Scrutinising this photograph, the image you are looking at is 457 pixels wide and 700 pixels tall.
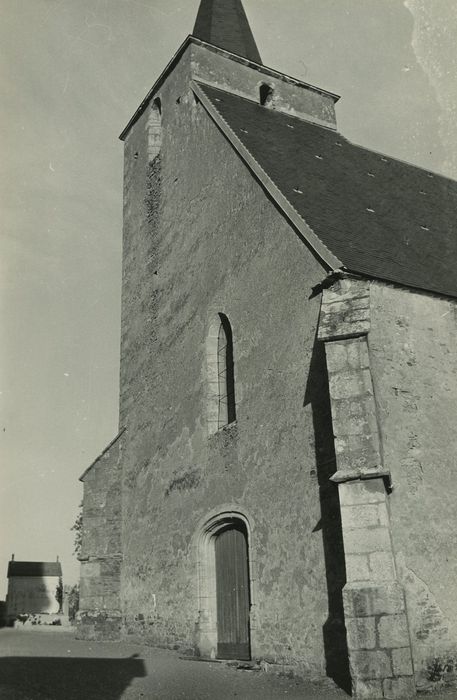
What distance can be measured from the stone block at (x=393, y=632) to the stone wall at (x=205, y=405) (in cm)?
111

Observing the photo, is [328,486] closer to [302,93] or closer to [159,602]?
[159,602]

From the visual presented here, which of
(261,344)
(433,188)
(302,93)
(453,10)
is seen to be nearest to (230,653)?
(261,344)

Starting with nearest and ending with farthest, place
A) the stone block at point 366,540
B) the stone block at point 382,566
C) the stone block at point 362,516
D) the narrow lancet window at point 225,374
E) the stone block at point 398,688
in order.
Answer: the stone block at point 398,688 < the stone block at point 382,566 < the stone block at point 366,540 < the stone block at point 362,516 < the narrow lancet window at point 225,374

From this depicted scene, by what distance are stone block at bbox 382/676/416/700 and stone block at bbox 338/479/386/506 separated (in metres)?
1.80

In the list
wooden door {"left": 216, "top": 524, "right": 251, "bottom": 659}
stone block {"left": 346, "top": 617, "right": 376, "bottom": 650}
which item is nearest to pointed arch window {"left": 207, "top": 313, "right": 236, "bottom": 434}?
wooden door {"left": 216, "top": 524, "right": 251, "bottom": 659}

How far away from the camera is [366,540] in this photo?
7246mm

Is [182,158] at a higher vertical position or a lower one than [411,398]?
higher

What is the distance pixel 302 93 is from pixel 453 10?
1103 centimetres

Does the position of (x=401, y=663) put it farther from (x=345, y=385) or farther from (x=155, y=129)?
(x=155, y=129)

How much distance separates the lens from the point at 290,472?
9039 millimetres

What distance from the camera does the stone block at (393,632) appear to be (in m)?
6.68

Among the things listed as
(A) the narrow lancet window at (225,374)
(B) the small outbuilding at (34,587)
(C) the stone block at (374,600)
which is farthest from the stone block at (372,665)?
(B) the small outbuilding at (34,587)

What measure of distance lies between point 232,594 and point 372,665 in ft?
13.3

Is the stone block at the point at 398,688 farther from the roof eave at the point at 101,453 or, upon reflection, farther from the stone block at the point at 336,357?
the roof eave at the point at 101,453
